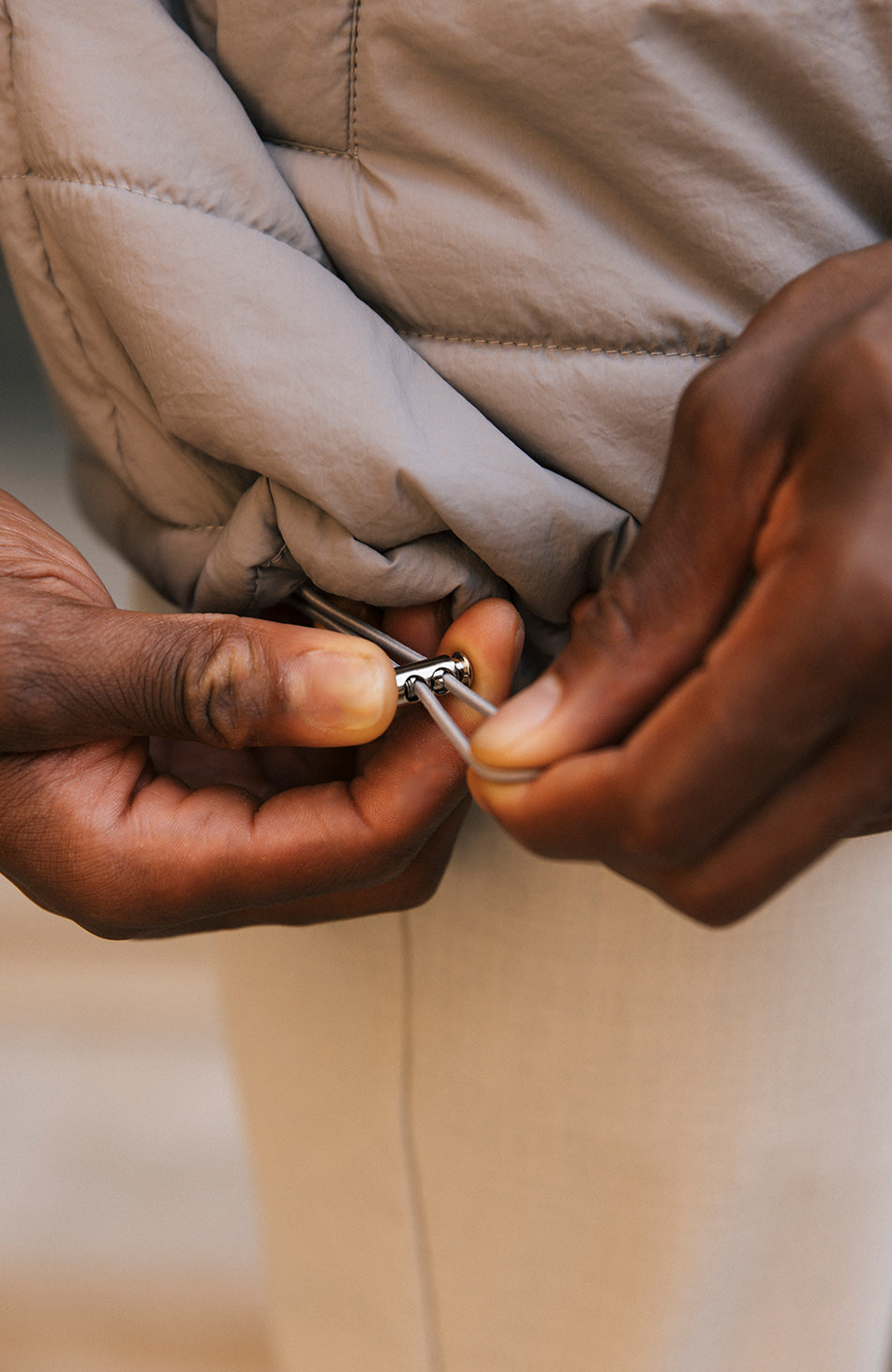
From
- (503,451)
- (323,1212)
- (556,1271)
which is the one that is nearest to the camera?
(503,451)

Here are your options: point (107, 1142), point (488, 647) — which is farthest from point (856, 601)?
point (107, 1142)

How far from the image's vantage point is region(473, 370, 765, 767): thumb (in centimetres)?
28

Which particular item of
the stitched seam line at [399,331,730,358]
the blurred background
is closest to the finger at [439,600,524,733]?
the stitched seam line at [399,331,730,358]

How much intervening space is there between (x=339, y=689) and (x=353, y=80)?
227 millimetres

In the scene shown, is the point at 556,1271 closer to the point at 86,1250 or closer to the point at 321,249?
the point at 321,249

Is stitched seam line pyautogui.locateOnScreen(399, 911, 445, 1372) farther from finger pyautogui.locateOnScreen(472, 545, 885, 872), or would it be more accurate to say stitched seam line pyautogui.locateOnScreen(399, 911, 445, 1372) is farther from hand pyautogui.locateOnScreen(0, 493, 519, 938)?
finger pyautogui.locateOnScreen(472, 545, 885, 872)

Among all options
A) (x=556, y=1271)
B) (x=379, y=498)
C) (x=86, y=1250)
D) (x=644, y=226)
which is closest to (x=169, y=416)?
(x=379, y=498)

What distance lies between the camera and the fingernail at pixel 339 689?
0.37 m

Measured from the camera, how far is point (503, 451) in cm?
39

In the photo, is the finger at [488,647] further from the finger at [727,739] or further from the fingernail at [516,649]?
the finger at [727,739]

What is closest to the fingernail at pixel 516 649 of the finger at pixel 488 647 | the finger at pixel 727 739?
the finger at pixel 488 647

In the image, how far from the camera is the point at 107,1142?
3.98 ft

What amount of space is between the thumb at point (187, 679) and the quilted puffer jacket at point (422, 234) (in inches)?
1.6

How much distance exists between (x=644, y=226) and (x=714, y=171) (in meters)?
0.03
